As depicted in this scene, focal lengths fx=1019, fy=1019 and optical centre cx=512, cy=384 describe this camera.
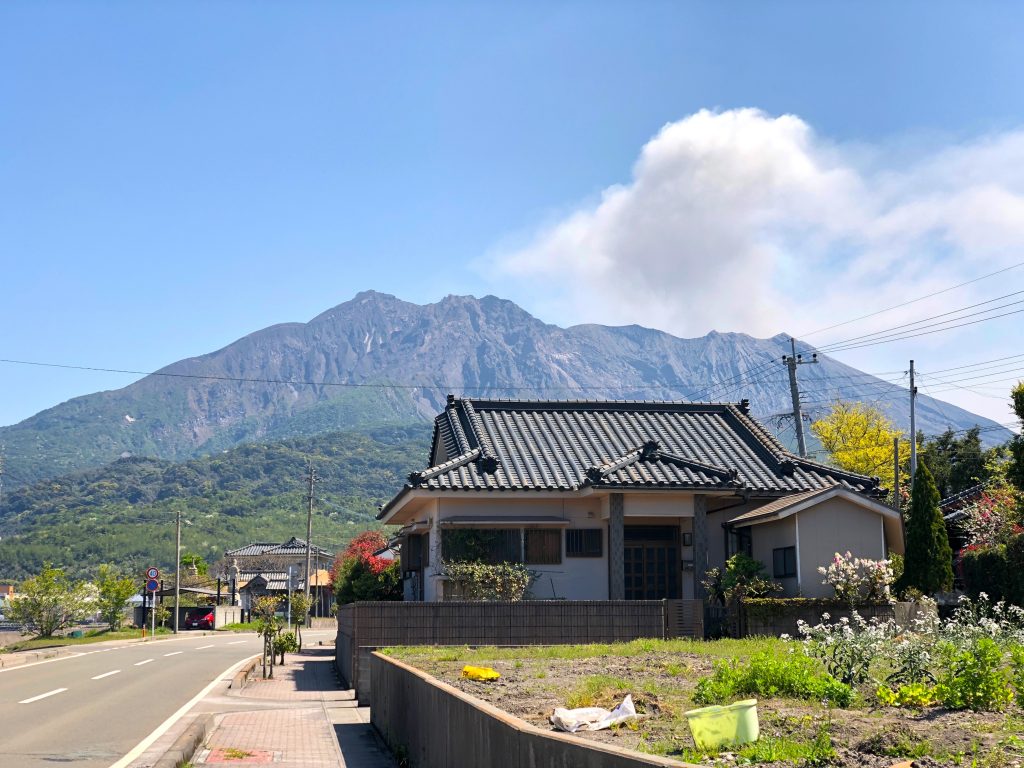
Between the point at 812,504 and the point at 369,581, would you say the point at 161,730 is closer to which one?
the point at 812,504

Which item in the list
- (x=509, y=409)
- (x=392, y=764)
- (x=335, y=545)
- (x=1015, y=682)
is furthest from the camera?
(x=335, y=545)

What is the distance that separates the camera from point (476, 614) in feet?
59.6

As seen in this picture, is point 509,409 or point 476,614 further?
point 509,409

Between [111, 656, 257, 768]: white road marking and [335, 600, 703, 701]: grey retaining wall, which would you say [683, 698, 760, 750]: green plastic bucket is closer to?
[111, 656, 257, 768]: white road marking

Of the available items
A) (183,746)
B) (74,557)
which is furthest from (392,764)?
(74,557)

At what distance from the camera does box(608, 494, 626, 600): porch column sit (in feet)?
74.0

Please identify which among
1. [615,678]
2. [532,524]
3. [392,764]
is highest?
[532,524]

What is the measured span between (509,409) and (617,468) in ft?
18.6

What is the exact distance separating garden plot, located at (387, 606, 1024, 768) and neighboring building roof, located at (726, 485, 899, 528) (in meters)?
10.2

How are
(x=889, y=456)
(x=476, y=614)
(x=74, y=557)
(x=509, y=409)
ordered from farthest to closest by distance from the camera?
1. (x=74, y=557)
2. (x=889, y=456)
3. (x=509, y=409)
4. (x=476, y=614)

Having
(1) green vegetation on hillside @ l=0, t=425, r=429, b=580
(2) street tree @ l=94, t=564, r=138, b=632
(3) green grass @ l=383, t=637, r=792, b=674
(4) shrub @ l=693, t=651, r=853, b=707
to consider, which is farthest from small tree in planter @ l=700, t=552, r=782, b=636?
(1) green vegetation on hillside @ l=0, t=425, r=429, b=580

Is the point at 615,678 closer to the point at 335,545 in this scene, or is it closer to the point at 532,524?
the point at 532,524

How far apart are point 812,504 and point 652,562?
168 inches

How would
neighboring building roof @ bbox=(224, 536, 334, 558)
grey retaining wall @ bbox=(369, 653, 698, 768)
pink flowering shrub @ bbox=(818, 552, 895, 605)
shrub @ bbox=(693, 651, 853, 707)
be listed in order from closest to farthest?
grey retaining wall @ bbox=(369, 653, 698, 768) < shrub @ bbox=(693, 651, 853, 707) < pink flowering shrub @ bbox=(818, 552, 895, 605) < neighboring building roof @ bbox=(224, 536, 334, 558)
